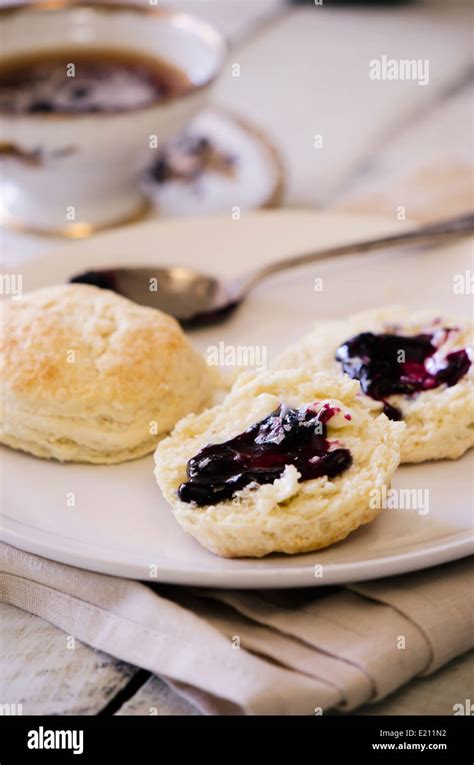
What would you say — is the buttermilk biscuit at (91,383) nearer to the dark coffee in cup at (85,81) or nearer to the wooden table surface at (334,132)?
the wooden table surface at (334,132)

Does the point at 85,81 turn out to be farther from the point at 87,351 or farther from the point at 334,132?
the point at 87,351

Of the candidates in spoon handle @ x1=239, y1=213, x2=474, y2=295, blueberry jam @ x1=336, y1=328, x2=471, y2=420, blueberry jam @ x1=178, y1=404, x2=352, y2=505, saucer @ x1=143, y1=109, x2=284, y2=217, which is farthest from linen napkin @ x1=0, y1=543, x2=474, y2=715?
saucer @ x1=143, y1=109, x2=284, y2=217

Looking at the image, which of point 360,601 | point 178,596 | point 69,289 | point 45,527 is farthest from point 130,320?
point 360,601

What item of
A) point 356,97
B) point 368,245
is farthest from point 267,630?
point 356,97

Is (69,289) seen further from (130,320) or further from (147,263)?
(147,263)

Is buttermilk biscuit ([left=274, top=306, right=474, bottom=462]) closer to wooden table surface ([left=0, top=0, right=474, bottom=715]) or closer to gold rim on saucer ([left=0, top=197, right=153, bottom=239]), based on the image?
wooden table surface ([left=0, top=0, right=474, bottom=715])

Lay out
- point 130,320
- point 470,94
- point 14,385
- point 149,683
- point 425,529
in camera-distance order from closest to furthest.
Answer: point 149,683 < point 425,529 < point 14,385 < point 130,320 < point 470,94
